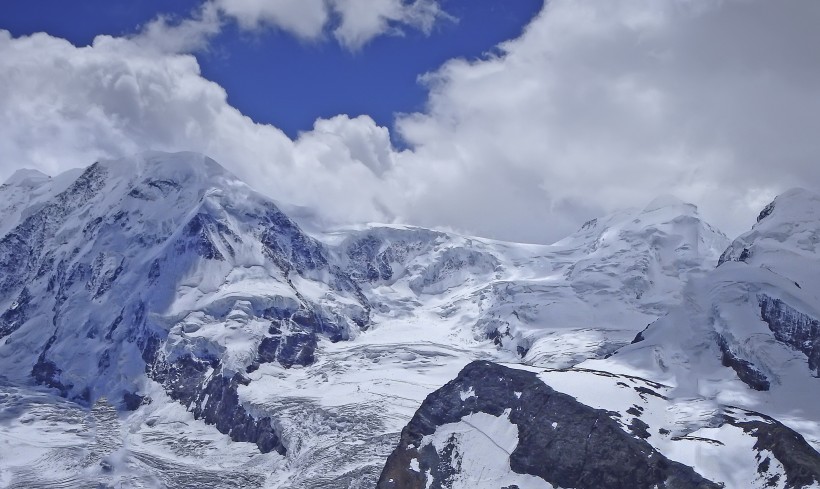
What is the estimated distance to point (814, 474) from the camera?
19888 centimetres
